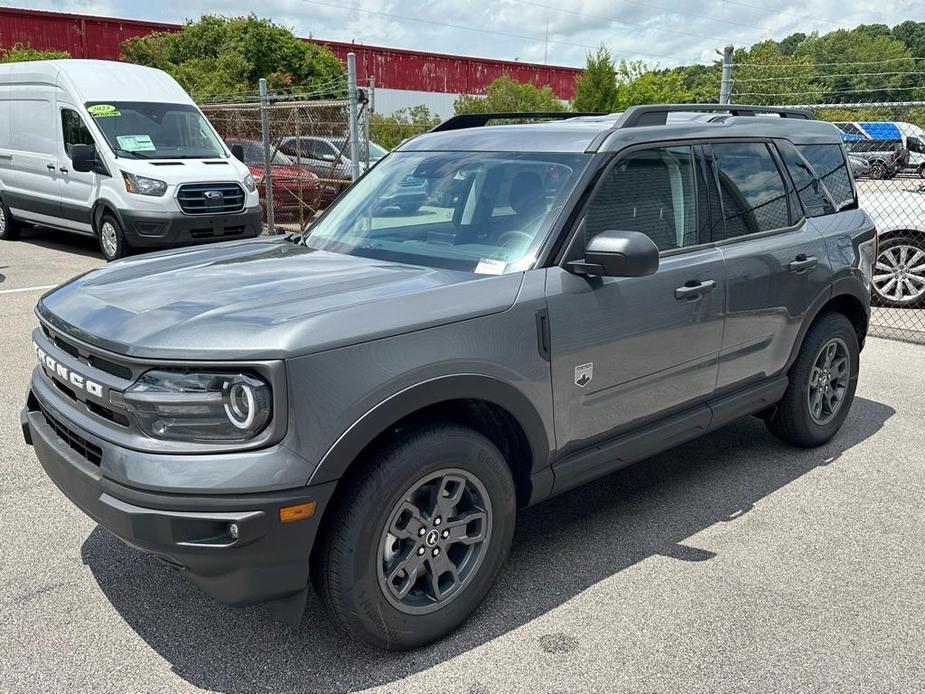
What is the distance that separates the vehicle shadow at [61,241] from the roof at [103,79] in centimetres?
200

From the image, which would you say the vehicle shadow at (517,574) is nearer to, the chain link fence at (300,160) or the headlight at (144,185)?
the headlight at (144,185)

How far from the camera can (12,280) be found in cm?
941

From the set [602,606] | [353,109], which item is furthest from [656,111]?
[353,109]

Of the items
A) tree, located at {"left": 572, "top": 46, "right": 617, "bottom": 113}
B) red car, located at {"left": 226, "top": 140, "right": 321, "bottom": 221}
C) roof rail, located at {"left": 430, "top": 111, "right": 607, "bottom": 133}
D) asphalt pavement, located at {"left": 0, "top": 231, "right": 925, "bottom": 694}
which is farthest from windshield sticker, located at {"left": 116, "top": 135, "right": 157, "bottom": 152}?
tree, located at {"left": 572, "top": 46, "right": 617, "bottom": 113}

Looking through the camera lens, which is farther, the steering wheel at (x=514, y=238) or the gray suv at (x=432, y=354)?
the steering wheel at (x=514, y=238)

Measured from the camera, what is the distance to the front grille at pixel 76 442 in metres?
2.66

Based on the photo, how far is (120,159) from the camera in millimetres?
10250

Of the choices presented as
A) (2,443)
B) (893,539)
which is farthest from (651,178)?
(2,443)

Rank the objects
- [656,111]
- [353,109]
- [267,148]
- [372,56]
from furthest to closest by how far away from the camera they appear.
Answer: [372,56] → [267,148] → [353,109] → [656,111]

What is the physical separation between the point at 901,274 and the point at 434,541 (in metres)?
7.25

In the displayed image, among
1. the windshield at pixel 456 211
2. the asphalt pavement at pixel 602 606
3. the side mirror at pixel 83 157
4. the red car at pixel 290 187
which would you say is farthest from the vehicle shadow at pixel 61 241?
the windshield at pixel 456 211

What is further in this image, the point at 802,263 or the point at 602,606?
the point at 802,263

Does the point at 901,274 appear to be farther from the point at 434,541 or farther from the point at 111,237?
the point at 111,237

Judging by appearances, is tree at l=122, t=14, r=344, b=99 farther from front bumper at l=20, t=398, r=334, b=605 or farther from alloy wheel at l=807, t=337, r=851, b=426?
front bumper at l=20, t=398, r=334, b=605
